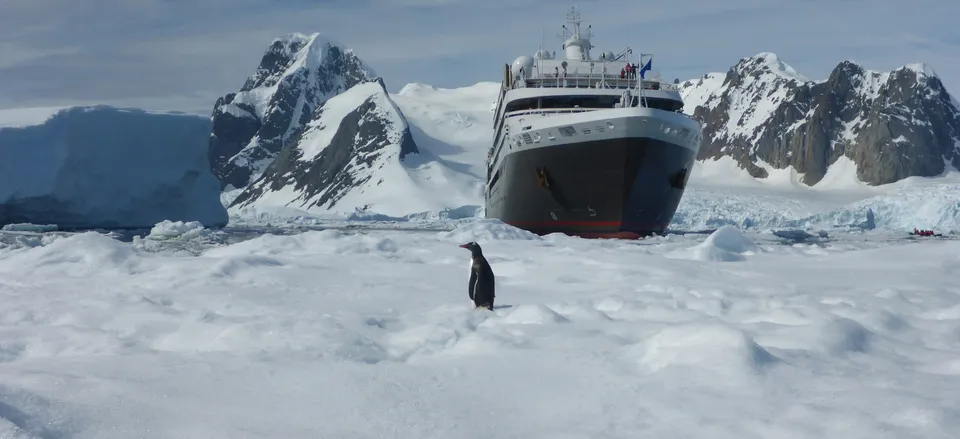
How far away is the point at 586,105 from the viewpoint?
2648cm

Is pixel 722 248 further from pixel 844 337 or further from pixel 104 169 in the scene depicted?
pixel 104 169

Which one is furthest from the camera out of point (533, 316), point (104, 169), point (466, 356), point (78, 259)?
point (104, 169)

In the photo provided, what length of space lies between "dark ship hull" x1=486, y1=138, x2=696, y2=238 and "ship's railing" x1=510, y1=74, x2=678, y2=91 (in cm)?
427

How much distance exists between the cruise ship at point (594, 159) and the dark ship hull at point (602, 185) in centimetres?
3

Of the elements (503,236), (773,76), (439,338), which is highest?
(773,76)

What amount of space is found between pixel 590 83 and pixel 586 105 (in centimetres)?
210

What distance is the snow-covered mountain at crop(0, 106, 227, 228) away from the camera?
30.2 meters

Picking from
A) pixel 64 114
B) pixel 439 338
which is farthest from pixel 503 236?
pixel 64 114

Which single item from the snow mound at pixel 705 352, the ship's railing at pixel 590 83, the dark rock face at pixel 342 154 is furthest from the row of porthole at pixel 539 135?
the dark rock face at pixel 342 154

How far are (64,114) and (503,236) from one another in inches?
941

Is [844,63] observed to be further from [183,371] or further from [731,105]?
[183,371]

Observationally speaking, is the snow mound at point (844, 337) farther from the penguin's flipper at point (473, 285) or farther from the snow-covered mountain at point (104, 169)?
the snow-covered mountain at point (104, 169)

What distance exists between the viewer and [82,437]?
10.1 ft

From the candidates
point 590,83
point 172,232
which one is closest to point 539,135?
point 590,83
